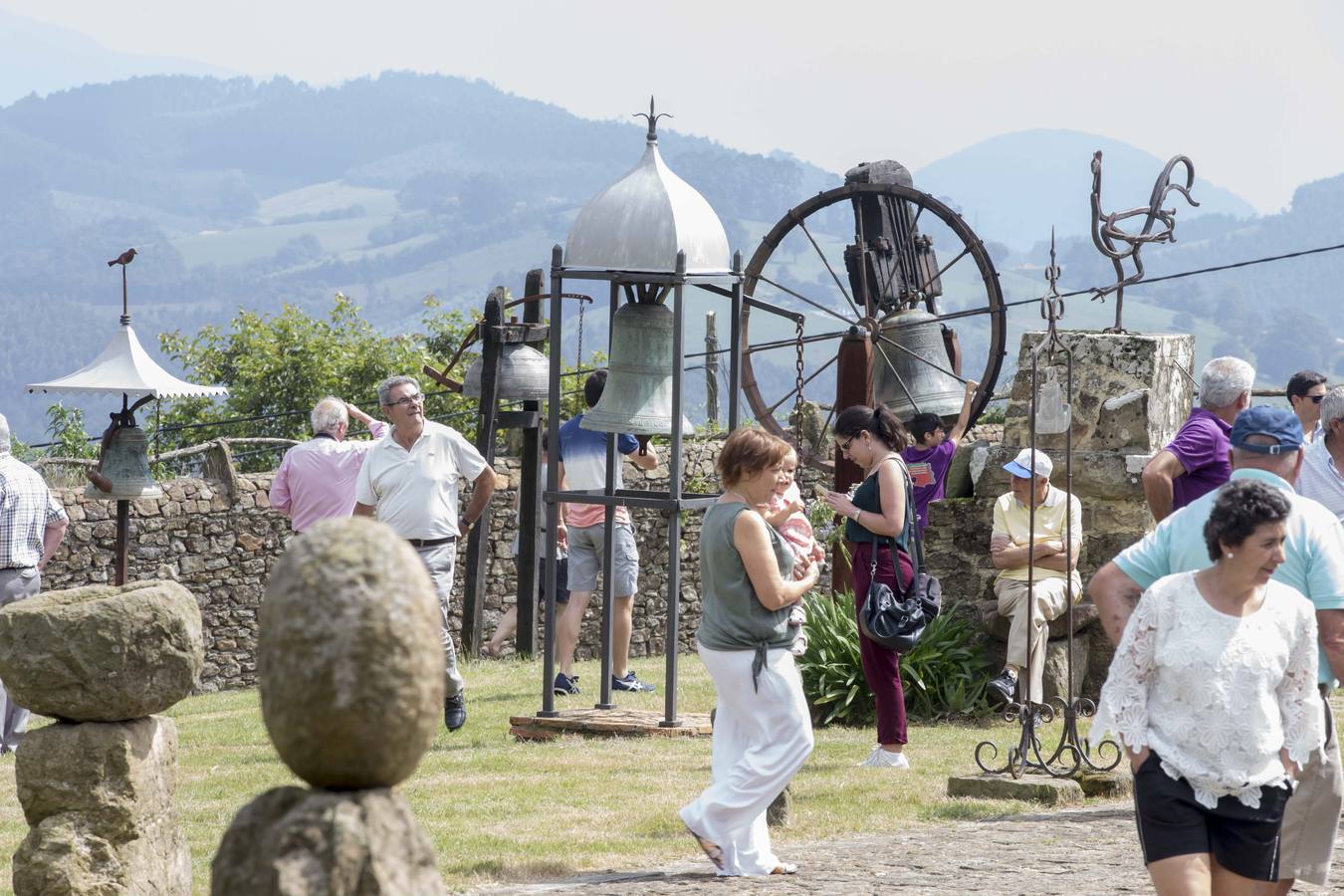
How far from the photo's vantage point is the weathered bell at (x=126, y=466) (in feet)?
28.5

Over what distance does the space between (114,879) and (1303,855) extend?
10.8ft

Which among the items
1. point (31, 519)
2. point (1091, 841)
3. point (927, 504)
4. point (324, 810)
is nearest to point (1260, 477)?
point (1091, 841)

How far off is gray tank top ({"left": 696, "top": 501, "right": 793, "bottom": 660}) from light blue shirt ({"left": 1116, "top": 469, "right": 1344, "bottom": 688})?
154cm

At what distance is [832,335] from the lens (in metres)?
11.3

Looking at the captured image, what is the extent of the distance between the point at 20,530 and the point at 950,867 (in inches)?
190

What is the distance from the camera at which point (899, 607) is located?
24.6ft

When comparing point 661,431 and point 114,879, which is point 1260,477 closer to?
point 114,879

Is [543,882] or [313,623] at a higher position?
[313,623]

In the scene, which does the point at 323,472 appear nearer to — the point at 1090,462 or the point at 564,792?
the point at 564,792

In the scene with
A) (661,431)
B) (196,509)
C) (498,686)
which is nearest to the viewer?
(661,431)

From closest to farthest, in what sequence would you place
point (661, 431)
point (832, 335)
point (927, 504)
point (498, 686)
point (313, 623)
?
point (313, 623) → point (661, 431) → point (927, 504) → point (498, 686) → point (832, 335)

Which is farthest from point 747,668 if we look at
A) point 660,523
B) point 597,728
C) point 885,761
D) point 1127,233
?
point 660,523

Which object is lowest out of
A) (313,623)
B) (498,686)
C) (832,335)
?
(498,686)

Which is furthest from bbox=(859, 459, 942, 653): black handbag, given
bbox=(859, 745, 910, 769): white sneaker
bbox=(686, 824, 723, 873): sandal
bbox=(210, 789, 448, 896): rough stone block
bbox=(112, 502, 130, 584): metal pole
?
bbox=(210, 789, 448, 896): rough stone block
